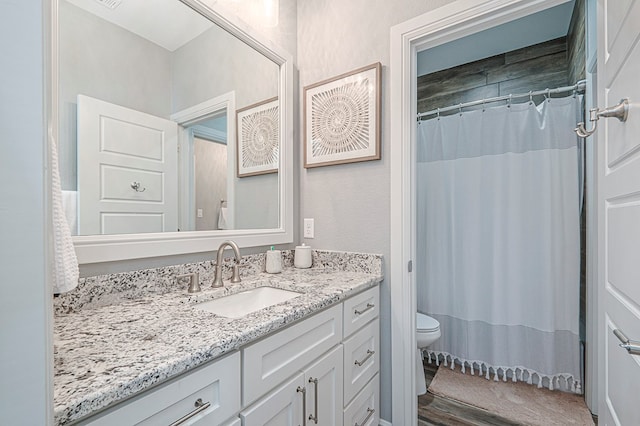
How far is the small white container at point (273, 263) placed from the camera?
5.05 feet

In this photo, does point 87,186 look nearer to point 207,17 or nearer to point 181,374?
point 181,374

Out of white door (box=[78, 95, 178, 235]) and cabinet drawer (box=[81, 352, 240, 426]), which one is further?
white door (box=[78, 95, 178, 235])

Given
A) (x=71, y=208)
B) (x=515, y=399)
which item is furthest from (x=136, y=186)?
(x=515, y=399)

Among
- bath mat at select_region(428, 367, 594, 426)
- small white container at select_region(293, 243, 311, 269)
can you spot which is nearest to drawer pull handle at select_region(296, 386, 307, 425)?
small white container at select_region(293, 243, 311, 269)

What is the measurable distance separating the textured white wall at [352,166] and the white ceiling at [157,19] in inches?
27.4

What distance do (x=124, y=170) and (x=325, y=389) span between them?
111cm

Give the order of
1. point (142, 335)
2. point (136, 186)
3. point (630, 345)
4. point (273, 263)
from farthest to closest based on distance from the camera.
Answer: point (273, 263) < point (136, 186) < point (142, 335) < point (630, 345)

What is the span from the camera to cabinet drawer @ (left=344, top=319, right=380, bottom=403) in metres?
1.24

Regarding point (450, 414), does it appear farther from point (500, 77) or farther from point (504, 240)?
point (500, 77)

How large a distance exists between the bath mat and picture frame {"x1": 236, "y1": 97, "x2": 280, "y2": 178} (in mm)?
1817

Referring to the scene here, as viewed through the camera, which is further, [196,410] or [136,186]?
[136,186]

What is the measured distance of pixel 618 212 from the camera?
0.80 metres

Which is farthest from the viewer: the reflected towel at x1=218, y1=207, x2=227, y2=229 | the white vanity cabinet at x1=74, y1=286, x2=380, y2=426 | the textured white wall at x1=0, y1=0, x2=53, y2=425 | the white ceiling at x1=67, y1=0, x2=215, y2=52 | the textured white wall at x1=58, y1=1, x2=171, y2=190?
the reflected towel at x1=218, y1=207, x2=227, y2=229

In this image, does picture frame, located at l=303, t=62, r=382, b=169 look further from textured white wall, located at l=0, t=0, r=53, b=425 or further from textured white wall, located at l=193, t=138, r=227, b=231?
textured white wall, located at l=0, t=0, r=53, b=425
